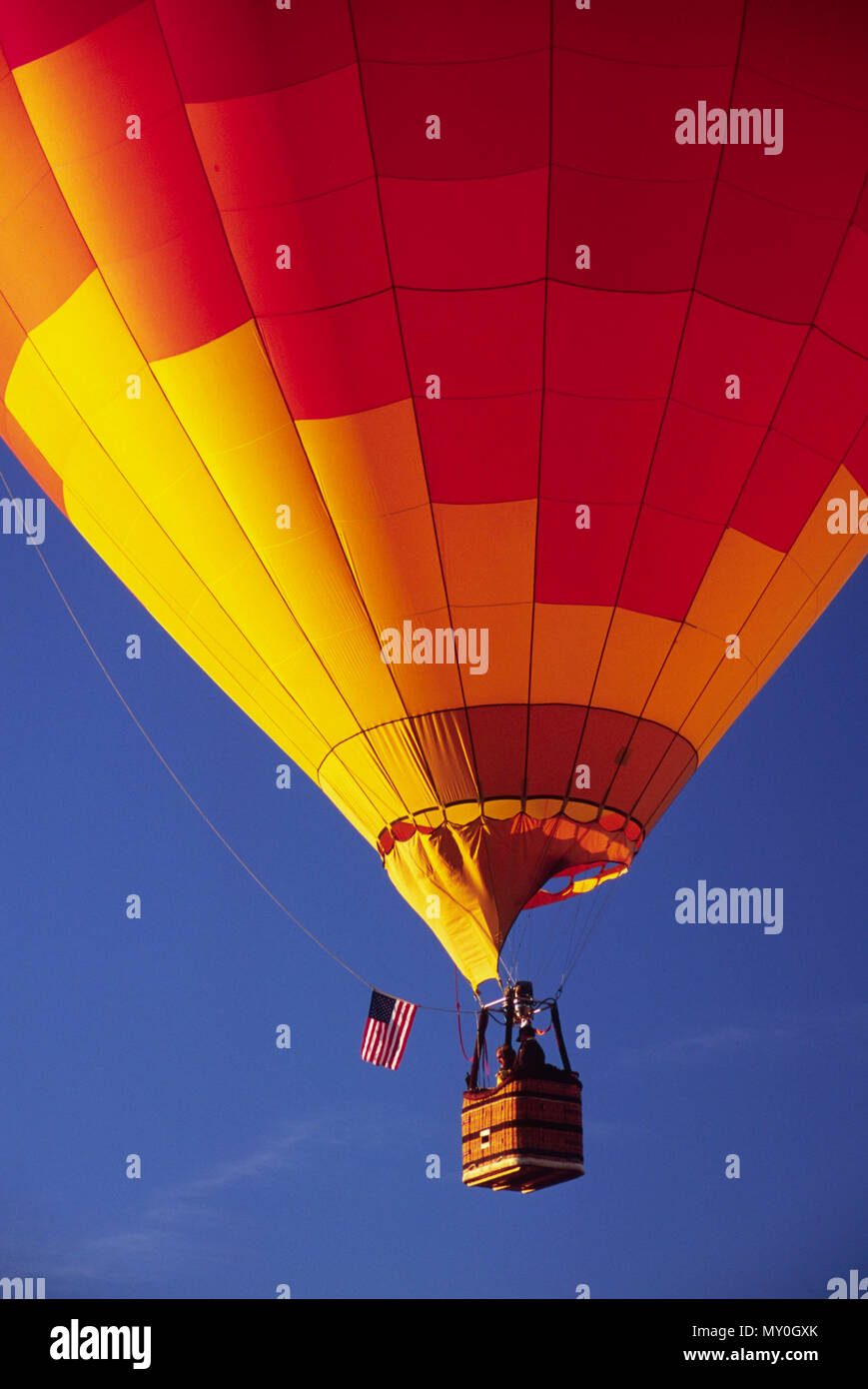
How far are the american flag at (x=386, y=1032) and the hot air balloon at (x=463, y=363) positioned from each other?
1.20 m

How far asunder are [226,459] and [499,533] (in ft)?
4.98

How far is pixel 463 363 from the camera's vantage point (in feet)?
35.0

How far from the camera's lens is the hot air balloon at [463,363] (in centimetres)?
1020

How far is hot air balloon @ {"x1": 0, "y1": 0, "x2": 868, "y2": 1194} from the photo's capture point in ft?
33.5

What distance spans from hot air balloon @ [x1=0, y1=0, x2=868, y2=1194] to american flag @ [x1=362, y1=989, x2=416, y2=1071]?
1.20 metres

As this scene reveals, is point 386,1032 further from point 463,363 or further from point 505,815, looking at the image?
point 463,363

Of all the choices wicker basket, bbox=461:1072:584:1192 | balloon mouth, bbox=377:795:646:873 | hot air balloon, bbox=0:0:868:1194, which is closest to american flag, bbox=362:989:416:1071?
hot air balloon, bbox=0:0:868:1194

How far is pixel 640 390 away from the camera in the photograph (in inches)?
425

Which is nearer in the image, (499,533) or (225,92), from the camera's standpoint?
(225,92)

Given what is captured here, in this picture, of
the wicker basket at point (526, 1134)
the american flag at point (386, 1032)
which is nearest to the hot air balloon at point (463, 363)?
the wicker basket at point (526, 1134)

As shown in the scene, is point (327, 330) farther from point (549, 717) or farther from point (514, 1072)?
point (514, 1072)

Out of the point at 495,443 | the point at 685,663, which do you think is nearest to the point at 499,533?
the point at 495,443

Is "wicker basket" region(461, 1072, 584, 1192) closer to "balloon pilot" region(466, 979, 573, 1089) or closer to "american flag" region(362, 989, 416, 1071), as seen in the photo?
"balloon pilot" region(466, 979, 573, 1089)

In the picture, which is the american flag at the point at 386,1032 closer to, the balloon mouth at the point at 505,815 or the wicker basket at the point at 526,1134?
the balloon mouth at the point at 505,815
